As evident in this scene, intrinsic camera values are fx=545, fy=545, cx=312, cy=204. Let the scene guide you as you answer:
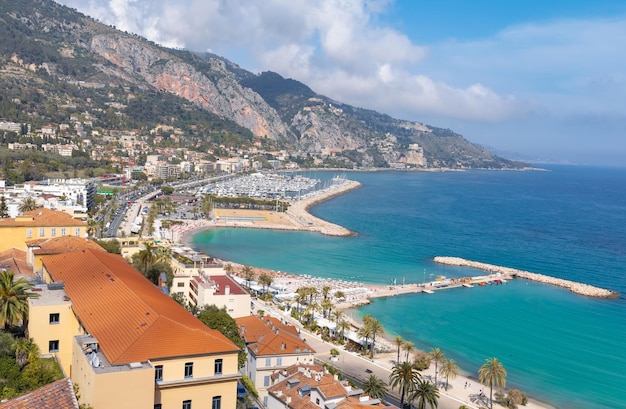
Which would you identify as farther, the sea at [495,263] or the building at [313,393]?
the sea at [495,263]

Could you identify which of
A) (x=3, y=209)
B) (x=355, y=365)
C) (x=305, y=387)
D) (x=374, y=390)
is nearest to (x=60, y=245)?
(x=305, y=387)

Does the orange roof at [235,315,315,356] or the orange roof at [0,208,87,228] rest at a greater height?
the orange roof at [0,208,87,228]

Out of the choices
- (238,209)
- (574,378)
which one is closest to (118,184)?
(238,209)

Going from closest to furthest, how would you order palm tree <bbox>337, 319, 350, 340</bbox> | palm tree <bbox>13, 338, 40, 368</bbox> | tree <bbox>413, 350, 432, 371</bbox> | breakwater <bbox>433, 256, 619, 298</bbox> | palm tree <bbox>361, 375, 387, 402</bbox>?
1. palm tree <bbox>13, 338, 40, 368</bbox>
2. palm tree <bbox>361, 375, 387, 402</bbox>
3. tree <bbox>413, 350, 432, 371</bbox>
4. palm tree <bbox>337, 319, 350, 340</bbox>
5. breakwater <bbox>433, 256, 619, 298</bbox>

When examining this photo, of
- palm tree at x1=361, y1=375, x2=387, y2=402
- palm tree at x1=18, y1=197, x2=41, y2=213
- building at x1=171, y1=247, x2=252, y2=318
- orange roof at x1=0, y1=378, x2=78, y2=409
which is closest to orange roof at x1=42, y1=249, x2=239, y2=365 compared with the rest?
orange roof at x1=0, y1=378, x2=78, y2=409

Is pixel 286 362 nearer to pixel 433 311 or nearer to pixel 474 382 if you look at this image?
pixel 474 382

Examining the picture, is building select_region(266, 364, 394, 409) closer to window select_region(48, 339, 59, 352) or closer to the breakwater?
window select_region(48, 339, 59, 352)

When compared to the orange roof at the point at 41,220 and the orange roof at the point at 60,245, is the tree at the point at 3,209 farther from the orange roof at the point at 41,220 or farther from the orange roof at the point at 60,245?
the orange roof at the point at 60,245

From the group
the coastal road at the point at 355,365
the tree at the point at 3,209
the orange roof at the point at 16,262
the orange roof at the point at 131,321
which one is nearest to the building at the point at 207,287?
the coastal road at the point at 355,365
